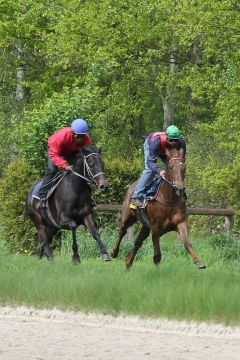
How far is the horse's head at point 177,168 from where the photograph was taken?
1552cm

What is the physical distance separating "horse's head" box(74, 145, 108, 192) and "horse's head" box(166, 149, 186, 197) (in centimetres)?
150

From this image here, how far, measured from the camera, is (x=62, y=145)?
17.2 meters

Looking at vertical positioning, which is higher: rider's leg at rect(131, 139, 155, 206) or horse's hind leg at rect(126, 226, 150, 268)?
rider's leg at rect(131, 139, 155, 206)

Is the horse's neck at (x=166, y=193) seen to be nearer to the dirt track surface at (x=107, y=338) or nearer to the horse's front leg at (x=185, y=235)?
the horse's front leg at (x=185, y=235)

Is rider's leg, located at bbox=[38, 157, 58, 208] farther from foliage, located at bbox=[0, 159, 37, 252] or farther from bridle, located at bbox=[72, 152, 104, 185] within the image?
foliage, located at bbox=[0, 159, 37, 252]

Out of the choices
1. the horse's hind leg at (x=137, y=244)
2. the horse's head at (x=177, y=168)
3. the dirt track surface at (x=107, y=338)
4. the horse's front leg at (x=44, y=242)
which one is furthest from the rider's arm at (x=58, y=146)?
the dirt track surface at (x=107, y=338)

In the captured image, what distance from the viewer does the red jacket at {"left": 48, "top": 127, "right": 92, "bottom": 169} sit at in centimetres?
1703

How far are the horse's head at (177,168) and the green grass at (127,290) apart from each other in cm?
177

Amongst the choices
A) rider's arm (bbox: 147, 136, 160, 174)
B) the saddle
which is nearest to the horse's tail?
the saddle

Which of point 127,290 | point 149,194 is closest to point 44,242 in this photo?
point 149,194

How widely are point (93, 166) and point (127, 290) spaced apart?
17.5ft

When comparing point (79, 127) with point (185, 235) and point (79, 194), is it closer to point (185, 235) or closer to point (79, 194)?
point (79, 194)

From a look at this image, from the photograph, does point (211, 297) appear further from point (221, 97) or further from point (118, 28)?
point (118, 28)

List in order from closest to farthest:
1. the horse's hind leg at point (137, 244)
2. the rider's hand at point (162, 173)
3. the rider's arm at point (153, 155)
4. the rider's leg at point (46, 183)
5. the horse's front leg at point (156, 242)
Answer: the rider's arm at point (153, 155), the rider's hand at point (162, 173), the horse's front leg at point (156, 242), the horse's hind leg at point (137, 244), the rider's leg at point (46, 183)
